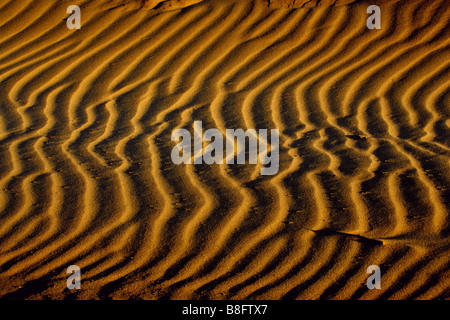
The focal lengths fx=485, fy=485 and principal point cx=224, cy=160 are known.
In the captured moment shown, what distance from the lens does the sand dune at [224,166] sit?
8.04 ft

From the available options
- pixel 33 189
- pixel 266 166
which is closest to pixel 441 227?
pixel 266 166

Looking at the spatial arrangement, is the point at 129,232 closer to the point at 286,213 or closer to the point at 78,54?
the point at 286,213

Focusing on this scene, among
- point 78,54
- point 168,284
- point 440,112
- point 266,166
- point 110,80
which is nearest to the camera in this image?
point 168,284

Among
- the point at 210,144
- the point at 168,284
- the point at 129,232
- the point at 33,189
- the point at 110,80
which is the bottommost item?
the point at 168,284

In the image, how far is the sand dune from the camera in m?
2.45

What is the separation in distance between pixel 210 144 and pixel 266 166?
1.70ft

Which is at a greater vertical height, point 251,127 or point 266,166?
point 251,127

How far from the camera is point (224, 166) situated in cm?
340

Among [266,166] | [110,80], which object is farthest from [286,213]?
[110,80]

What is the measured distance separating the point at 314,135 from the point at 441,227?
1.33 meters

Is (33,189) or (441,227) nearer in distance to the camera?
(441,227)

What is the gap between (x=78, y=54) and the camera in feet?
16.0

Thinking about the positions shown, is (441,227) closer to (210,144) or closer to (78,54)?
(210,144)

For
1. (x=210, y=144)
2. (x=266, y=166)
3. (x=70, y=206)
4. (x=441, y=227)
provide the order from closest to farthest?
1. (x=441, y=227)
2. (x=70, y=206)
3. (x=266, y=166)
4. (x=210, y=144)
